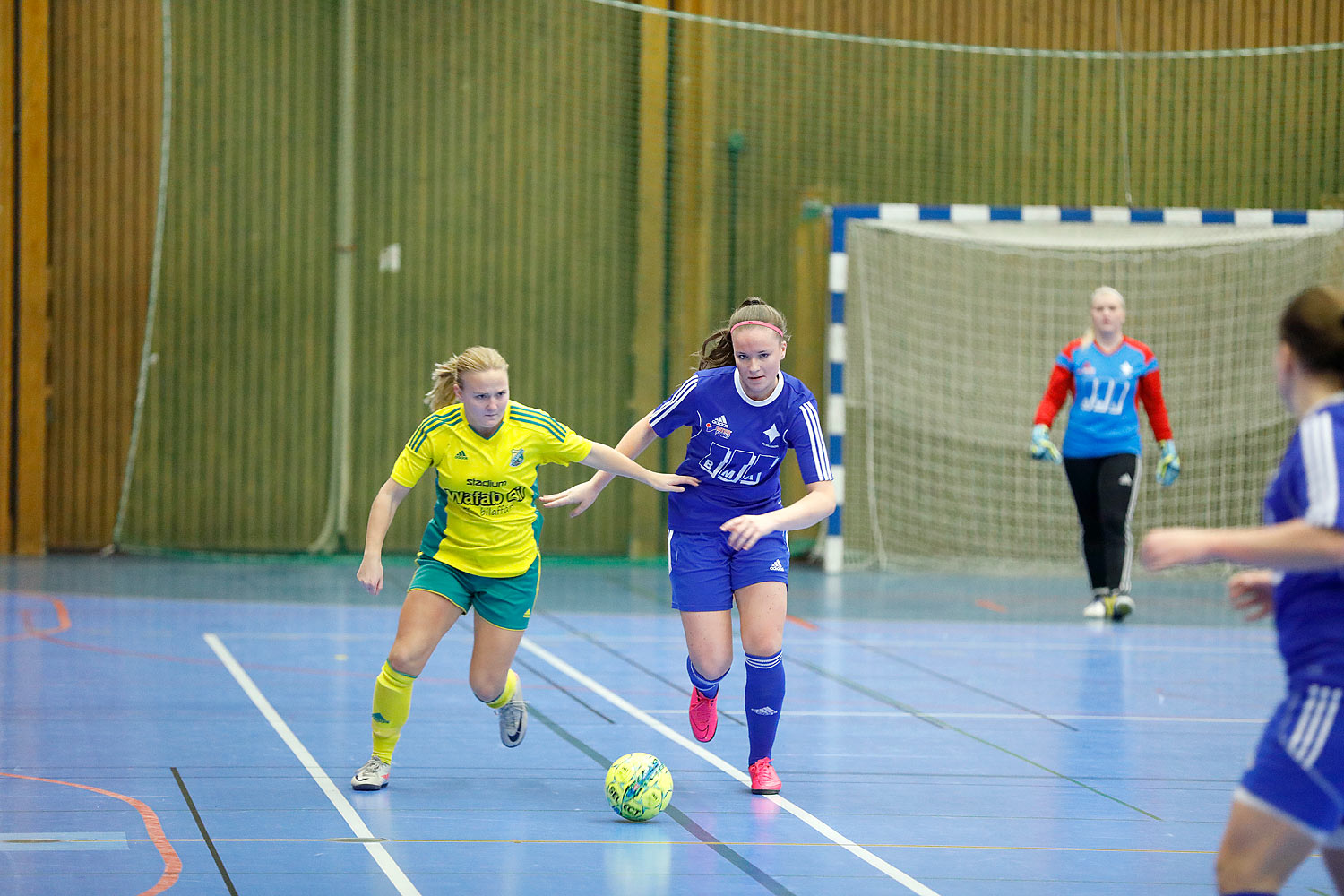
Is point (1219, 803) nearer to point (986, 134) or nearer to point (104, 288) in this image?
point (986, 134)

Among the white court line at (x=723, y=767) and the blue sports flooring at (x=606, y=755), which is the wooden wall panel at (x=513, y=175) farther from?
the white court line at (x=723, y=767)

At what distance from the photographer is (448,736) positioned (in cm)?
612

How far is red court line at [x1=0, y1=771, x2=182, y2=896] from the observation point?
3.94 m

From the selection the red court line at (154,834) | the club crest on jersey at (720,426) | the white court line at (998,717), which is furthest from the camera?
the white court line at (998,717)

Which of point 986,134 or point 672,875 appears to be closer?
point 672,875

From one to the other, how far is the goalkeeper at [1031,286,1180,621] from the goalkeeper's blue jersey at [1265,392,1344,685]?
6.60 m

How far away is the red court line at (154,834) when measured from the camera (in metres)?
3.94

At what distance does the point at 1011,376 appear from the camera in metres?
13.0

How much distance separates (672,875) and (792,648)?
445 cm

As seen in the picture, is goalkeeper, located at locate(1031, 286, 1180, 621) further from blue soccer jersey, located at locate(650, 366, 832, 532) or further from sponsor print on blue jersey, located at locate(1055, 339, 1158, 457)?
blue soccer jersey, located at locate(650, 366, 832, 532)

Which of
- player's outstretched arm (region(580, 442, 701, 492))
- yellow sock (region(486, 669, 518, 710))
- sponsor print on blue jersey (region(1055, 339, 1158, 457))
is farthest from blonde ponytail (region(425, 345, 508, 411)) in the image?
sponsor print on blue jersey (region(1055, 339, 1158, 457))

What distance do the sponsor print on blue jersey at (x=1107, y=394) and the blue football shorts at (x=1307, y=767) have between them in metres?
6.95

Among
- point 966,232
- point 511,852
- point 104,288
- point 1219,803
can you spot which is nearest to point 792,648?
point 1219,803

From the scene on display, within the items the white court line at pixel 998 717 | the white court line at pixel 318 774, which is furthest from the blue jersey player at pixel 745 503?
the white court line at pixel 998 717
